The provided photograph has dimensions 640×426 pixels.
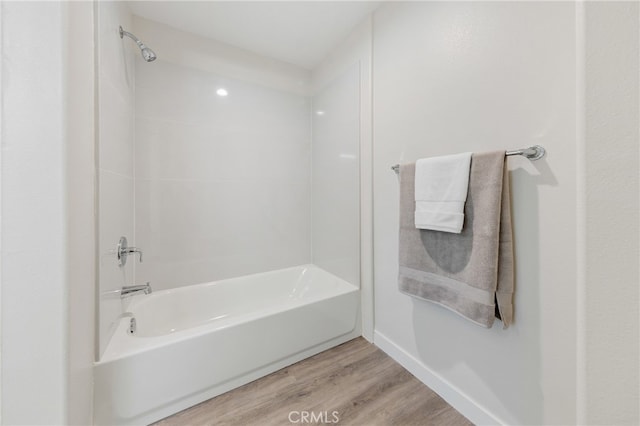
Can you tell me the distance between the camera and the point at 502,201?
3.25ft

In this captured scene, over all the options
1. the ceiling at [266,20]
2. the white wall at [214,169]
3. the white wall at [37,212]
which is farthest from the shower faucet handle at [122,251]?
the ceiling at [266,20]

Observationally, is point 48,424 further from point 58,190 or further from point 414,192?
point 414,192

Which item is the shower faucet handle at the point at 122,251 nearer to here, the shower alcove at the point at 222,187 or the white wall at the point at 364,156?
the shower alcove at the point at 222,187

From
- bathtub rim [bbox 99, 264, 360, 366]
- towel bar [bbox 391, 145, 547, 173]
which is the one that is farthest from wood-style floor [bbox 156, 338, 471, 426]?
towel bar [bbox 391, 145, 547, 173]

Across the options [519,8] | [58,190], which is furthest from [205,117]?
[519,8]

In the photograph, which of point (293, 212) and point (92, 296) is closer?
point (92, 296)

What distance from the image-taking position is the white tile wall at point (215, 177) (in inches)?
69.6

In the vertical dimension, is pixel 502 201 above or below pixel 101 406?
above

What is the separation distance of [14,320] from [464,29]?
2.20 metres

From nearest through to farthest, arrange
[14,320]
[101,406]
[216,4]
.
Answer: [14,320] < [101,406] < [216,4]

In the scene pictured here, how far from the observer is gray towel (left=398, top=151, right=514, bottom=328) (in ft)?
3.21

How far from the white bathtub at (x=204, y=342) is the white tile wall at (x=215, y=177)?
0.67 ft

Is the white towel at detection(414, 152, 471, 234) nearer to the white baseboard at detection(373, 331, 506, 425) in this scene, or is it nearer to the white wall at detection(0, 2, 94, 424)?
the white baseboard at detection(373, 331, 506, 425)

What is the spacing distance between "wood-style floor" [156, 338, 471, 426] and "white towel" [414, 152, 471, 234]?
0.96 meters
